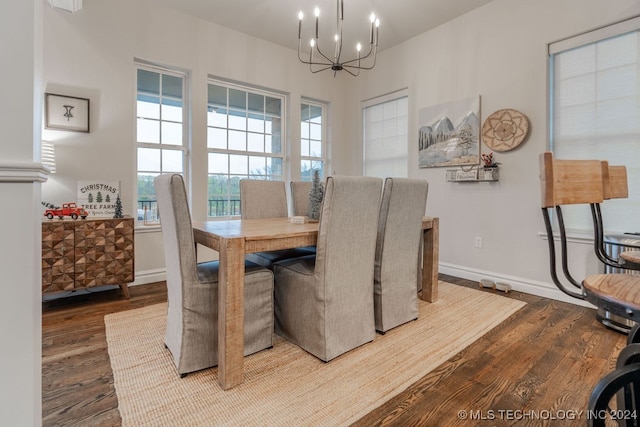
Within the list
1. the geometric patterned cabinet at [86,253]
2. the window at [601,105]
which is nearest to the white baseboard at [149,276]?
the geometric patterned cabinet at [86,253]

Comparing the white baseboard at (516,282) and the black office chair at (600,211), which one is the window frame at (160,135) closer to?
the white baseboard at (516,282)

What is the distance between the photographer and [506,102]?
10.2 feet

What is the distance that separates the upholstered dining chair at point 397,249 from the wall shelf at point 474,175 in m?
1.37

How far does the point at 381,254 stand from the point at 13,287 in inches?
69.4

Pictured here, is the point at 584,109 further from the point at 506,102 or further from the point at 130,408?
the point at 130,408

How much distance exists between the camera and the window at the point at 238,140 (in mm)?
3766

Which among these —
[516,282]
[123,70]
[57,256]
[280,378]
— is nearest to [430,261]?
[516,282]

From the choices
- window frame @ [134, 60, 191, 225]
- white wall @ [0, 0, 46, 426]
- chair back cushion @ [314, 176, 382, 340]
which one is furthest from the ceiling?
white wall @ [0, 0, 46, 426]

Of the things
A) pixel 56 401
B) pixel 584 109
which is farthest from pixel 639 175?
pixel 56 401

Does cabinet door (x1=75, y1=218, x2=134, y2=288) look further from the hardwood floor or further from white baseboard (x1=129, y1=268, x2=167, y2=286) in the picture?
white baseboard (x1=129, y1=268, x2=167, y2=286)

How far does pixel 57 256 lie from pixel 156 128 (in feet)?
5.21

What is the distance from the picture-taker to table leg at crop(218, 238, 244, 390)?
1.50m

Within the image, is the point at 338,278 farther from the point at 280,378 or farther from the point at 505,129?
the point at 505,129

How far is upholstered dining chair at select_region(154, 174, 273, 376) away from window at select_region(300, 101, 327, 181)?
2.94 metres
